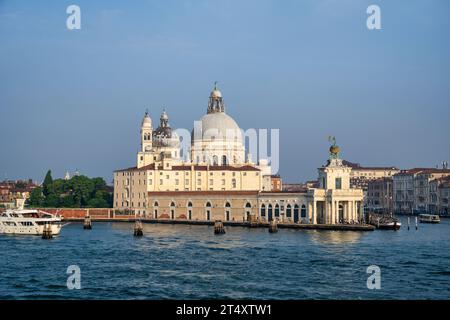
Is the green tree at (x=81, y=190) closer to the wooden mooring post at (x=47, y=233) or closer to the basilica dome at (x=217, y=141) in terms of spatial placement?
the basilica dome at (x=217, y=141)

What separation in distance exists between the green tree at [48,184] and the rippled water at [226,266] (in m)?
25.2

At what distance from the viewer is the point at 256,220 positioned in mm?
49281

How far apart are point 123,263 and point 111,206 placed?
36.4 m

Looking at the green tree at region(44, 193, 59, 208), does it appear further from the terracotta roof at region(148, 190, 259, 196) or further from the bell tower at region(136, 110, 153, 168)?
the terracotta roof at region(148, 190, 259, 196)

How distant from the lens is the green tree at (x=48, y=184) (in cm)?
6488

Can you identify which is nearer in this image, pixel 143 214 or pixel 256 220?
pixel 256 220

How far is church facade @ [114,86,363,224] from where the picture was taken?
46.8 metres

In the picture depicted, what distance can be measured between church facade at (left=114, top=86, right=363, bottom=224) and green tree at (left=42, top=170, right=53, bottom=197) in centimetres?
608

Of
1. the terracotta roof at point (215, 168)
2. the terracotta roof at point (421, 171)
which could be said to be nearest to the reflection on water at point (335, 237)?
the terracotta roof at point (215, 168)

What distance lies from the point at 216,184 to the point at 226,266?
34.7 metres
